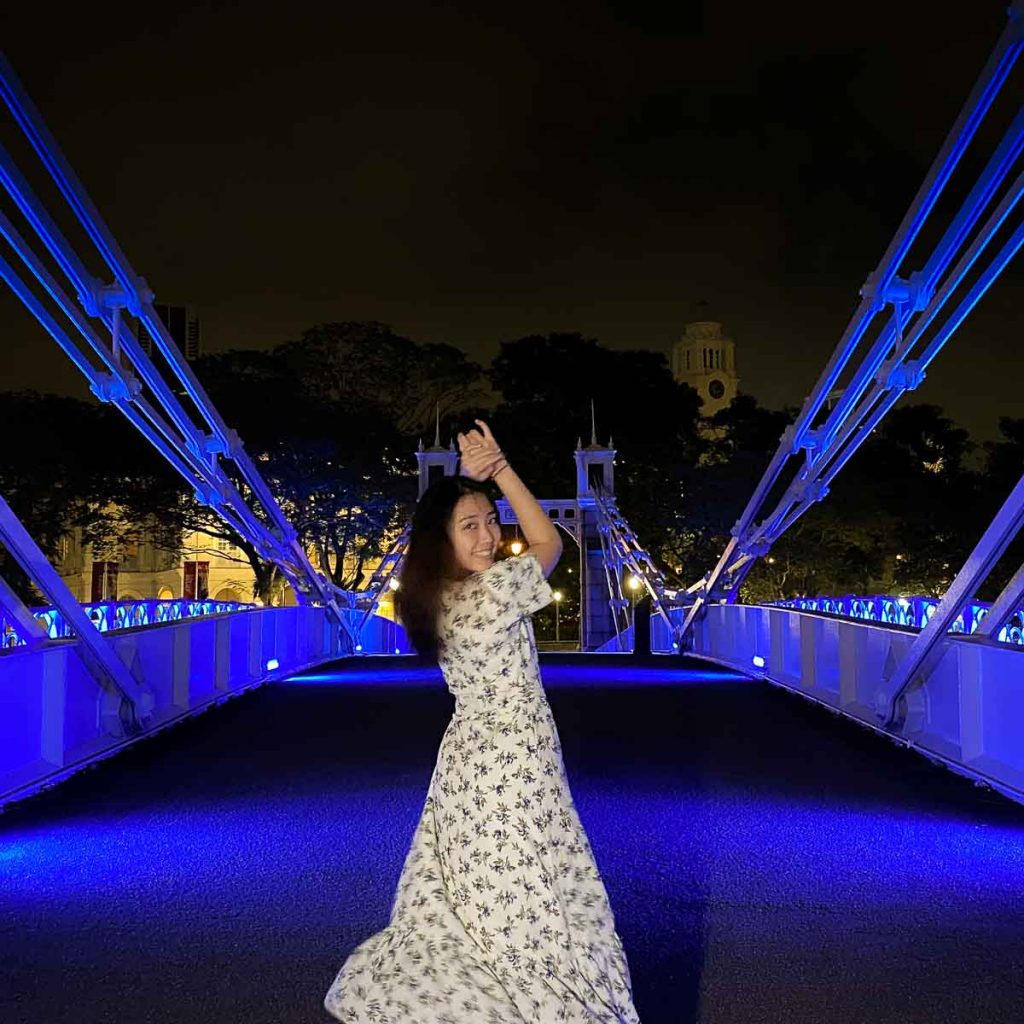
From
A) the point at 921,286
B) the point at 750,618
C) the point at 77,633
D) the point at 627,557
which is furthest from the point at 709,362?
the point at 77,633

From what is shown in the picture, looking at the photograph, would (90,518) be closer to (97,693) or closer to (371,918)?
(97,693)

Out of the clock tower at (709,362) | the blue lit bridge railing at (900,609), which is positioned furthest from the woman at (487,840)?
the clock tower at (709,362)

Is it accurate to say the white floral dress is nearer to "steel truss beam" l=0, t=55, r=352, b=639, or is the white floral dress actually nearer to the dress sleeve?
the dress sleeve

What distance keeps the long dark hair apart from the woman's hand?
0.04m

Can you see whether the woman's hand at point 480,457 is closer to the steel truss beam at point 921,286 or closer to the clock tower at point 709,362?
the steel truss beam at point 921,286

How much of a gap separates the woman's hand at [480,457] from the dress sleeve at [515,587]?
22 cm

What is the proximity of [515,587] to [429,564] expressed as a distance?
0.23m

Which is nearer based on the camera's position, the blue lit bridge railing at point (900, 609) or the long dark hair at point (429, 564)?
the long dark hair at point (429, 564)

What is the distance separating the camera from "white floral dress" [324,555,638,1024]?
288cm

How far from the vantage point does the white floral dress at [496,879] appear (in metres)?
2.88

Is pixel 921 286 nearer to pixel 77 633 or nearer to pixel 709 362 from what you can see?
pixel 77 633

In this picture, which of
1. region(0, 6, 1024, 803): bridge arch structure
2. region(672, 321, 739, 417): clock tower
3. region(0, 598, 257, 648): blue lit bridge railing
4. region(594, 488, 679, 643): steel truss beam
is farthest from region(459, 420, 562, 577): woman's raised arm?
region(672, 321, 739, 417): clock tower

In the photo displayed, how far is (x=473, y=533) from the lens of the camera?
315 centimetres

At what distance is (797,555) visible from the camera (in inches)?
1512
